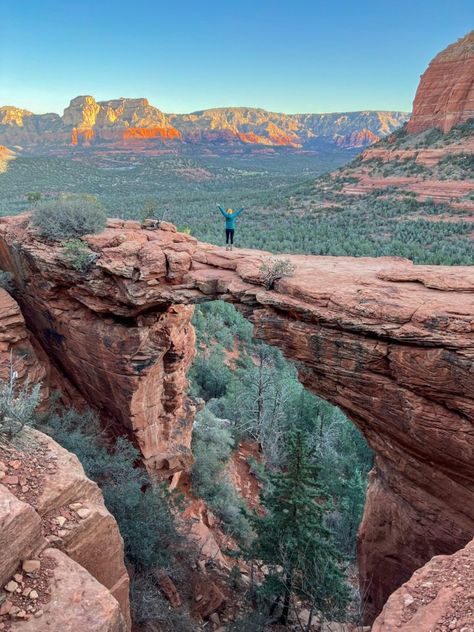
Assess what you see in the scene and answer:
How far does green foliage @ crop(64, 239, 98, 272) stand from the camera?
10.5 metres

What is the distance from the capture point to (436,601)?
398cm

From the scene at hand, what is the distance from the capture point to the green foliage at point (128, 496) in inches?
368

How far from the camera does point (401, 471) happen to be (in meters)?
8.33

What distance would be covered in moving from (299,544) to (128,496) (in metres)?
3.92

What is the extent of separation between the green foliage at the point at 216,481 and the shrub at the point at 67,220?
347 inches

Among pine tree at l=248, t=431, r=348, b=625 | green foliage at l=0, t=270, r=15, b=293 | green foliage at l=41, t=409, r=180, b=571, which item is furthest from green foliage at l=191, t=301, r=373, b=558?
green foliage at l=0, t=270, r=15, b=293

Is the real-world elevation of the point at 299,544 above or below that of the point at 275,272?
below

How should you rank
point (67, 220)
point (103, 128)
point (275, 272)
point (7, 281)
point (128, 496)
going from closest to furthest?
point (275, 272)
point (128, 496)
point (67, 220)
point (7, 281)
point (103, 128)

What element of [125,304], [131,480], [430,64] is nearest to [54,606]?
[131,480]

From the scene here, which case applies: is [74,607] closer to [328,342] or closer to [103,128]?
[328,342]

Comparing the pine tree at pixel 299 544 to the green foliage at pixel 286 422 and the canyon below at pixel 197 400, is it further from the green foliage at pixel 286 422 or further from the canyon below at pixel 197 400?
the green foliage at pixel 286 422

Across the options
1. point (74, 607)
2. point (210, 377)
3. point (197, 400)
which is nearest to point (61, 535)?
point (74, 607)

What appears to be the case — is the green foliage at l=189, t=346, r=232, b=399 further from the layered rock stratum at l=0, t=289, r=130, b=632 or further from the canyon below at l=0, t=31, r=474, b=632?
the layered rock stratum at l=0, t=289, r=130, b=632

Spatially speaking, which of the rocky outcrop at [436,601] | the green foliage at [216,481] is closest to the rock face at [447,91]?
the green foliage at [216,481]
